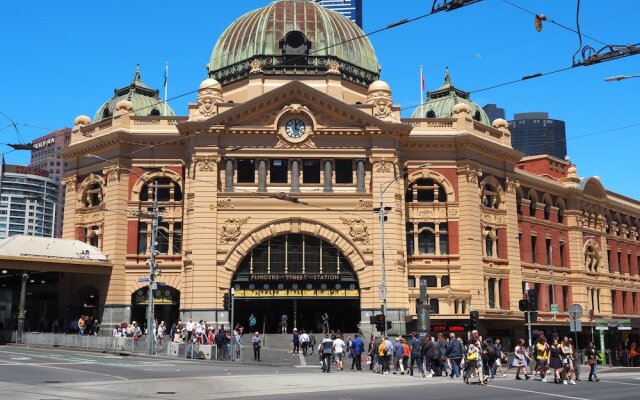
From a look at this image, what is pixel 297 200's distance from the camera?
2089 inches

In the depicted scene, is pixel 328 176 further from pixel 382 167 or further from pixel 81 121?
pixel 81 121

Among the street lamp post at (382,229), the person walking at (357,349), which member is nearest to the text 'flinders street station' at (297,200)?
the street lamp post at (382,229)

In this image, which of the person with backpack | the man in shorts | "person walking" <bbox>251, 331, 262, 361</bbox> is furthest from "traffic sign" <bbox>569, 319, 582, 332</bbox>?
"person walking" <bbox>251, 331, 262, 361</bbox>

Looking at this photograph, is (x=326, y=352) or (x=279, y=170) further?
(x=279, y=170)

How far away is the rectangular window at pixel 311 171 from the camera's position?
54.9 metres

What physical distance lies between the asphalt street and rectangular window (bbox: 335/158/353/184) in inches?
968

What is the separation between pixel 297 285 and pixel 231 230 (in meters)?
6.14

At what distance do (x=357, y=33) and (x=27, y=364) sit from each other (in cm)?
4442

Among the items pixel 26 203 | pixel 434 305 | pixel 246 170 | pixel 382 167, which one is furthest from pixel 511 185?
pixel 26 203

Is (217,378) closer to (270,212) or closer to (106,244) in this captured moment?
(270,212)

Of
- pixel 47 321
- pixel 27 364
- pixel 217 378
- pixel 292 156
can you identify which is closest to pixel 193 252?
pixel 292 156

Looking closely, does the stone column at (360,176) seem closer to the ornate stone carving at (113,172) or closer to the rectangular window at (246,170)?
the rectangular window at (246,170)

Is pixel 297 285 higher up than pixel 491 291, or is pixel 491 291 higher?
pixel 297 285

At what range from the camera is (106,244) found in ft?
185
